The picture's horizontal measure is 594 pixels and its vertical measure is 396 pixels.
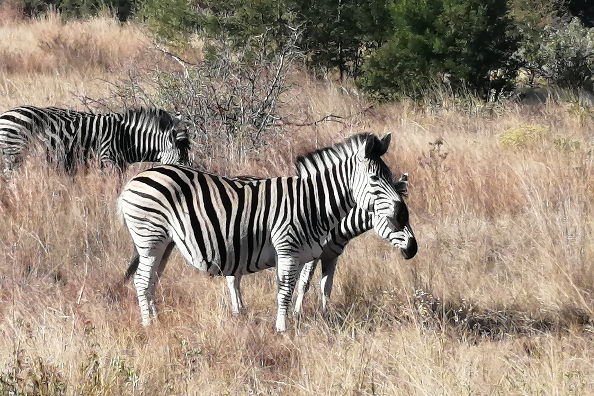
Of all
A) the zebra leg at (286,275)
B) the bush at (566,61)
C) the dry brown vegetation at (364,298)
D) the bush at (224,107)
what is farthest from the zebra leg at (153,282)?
the bush at (566,61)

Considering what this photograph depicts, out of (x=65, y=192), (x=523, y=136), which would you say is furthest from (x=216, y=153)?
(x=523, y=136)

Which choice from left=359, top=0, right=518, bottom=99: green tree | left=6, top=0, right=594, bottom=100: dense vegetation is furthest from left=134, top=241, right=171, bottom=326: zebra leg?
left=359, top=0, right=518, bottom=99: green tree

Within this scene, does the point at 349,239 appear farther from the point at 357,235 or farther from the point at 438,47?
the point at 438,47

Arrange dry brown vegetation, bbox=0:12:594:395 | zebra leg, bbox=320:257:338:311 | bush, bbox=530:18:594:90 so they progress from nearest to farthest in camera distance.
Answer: dry brown vegetation, bbox=0:12:594:395
zebra leg, bbox=320:257:338:311
bush, bbox=530:18:594:90

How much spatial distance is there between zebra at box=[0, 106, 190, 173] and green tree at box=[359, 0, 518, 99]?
6013 millimetres

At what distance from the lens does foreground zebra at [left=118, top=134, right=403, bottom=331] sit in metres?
5.30

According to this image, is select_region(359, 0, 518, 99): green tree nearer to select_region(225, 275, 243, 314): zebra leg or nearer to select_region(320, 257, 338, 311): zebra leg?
select_region(320, 257, 338, 311): zebra leg

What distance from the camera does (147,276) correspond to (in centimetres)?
539

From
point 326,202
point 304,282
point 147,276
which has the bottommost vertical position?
point 304,282

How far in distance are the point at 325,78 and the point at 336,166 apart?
9.77m

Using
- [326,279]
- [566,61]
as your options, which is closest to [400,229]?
[326,279]

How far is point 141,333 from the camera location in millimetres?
5414

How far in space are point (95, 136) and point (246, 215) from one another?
4.76m

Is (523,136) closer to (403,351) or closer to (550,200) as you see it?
(550,200)
